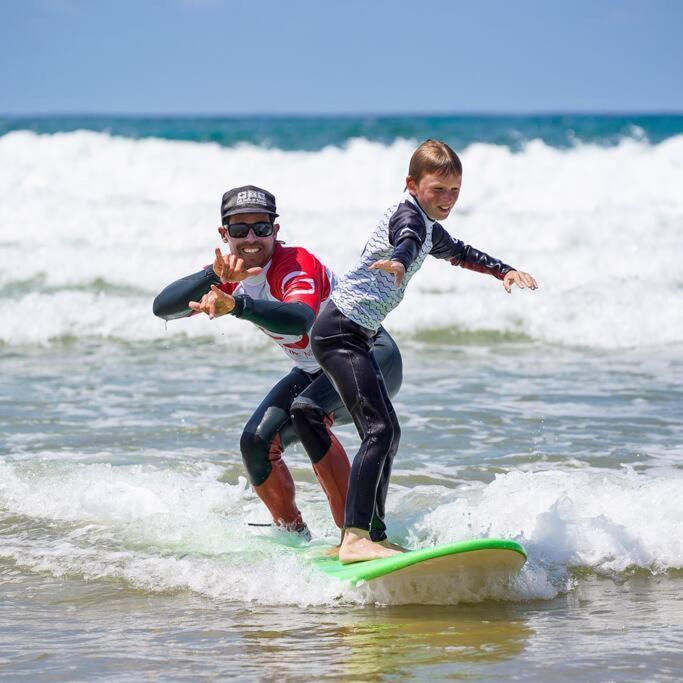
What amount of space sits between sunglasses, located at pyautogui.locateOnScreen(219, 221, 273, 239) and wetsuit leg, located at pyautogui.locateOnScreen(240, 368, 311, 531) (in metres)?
0.76

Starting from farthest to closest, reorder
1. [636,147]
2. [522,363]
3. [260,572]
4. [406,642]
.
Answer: [636,147], [522,363], [260,572], [406,642]

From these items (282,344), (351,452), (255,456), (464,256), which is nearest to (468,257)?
(464,256)

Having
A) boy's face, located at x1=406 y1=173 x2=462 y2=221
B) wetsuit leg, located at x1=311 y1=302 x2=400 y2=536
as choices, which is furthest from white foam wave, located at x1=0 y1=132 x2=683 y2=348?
boy's face, located at x1=406 y1=173 x2=462 y2=221

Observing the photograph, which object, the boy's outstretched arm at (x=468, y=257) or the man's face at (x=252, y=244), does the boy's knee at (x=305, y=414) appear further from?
the boy's outstretched arm at (x=468, y=257)

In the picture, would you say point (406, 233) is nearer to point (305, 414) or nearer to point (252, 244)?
point (252, 244)

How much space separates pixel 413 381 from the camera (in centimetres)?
1016

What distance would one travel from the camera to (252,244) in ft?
16.8

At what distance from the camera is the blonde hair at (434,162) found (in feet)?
15.0

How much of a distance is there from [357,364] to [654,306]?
30.8 feet

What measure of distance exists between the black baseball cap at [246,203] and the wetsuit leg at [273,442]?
0.86m

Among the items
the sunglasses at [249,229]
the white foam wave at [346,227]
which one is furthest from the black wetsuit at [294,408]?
the white foam wave at [346,227]

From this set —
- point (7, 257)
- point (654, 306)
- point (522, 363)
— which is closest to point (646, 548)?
point (522, 363)

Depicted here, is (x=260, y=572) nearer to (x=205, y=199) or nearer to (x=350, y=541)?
(x=350, y=541)

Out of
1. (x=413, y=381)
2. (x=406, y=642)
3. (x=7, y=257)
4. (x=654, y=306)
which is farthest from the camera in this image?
(x=7, y=257)
